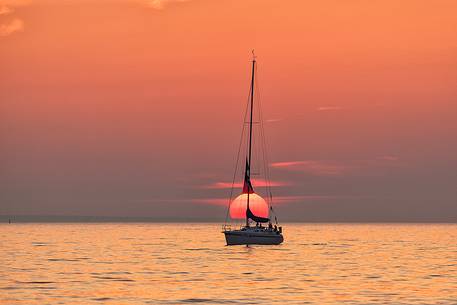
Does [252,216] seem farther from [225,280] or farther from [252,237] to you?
[225,280]

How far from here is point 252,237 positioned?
133875 millimetres

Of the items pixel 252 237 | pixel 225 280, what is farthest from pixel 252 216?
pixel 225 280

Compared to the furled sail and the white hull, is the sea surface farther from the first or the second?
the furled sail

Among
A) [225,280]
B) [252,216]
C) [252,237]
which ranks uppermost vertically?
[252,216]

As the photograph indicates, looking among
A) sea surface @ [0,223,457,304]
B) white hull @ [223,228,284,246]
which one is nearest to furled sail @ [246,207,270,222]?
white hull @ [223,228,284,246]

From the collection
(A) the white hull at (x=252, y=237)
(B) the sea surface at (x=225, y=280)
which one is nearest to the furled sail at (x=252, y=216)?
(A) the white hull at (x=252, y=237)

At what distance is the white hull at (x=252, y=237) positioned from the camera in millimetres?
133875

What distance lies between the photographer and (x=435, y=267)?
103 metres

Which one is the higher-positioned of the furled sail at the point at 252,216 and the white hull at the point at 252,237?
the furled sail at the point at 252,216

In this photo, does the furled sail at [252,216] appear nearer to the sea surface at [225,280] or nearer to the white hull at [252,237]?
the white hull at [252,237]

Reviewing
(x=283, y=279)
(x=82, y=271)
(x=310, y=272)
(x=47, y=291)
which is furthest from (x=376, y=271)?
(x=47, y=291)

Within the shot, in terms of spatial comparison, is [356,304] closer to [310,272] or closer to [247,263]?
[310,272]

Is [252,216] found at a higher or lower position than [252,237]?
higher

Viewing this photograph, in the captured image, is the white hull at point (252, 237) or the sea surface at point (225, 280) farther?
the white hull at point (252, 237)
